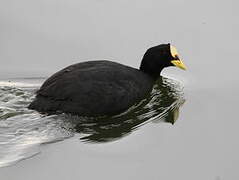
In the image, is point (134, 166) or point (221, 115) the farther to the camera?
point (221, 115)

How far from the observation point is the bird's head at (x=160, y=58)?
822 cm

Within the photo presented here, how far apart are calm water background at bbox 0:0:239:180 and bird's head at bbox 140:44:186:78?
35cm

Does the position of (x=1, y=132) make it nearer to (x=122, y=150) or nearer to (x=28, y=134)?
(x=28, y=134)

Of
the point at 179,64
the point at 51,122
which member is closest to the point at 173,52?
the point at 179,64

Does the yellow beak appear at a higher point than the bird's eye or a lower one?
lower

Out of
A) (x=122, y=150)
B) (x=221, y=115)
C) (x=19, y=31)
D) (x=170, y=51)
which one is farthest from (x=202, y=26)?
(x=122, y=150)

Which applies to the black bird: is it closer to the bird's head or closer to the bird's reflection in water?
the bird's reflection in water

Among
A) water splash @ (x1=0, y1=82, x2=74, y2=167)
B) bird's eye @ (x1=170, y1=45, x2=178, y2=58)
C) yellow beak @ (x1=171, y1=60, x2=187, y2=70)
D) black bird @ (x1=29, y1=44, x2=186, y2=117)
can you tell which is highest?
bird's eye @ (x1=170, y1=45, x2=178, y2=58)

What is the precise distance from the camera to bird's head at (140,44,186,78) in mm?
8219

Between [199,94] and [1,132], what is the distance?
9.01 feet

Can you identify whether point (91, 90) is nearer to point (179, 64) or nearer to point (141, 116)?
point (141, 116)

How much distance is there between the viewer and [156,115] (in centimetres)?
759

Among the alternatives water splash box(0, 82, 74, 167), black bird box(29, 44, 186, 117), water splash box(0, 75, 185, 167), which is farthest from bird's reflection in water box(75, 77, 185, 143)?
water splash box(0, 82, 74, 167)

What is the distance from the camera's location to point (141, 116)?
7516 mm
